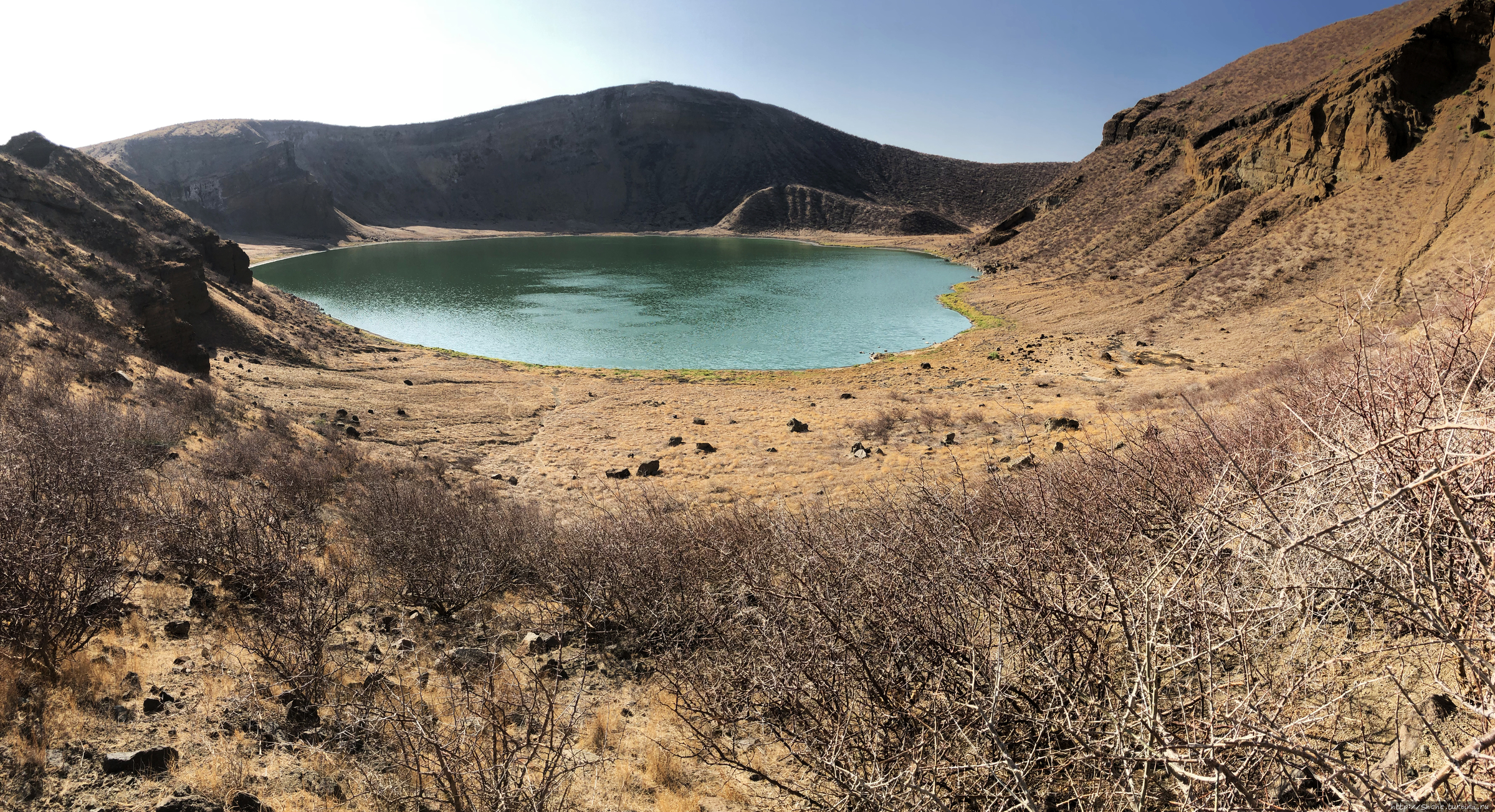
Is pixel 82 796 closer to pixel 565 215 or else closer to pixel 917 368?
pixel 917 368

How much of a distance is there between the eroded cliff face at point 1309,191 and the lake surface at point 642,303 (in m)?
11.1

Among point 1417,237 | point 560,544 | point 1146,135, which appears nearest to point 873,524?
point 560,544

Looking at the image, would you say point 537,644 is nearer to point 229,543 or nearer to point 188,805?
point 188,805

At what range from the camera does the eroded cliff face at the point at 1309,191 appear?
2688cm

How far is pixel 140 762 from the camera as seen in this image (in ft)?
12.2

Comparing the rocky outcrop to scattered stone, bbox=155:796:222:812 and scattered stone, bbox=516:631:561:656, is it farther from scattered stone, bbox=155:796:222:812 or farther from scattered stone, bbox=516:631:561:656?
scattered stone, bbox=155:796:222:812

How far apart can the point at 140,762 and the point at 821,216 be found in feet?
383

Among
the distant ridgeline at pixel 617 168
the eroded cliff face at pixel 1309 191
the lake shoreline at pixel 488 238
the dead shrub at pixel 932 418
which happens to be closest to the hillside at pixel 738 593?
the dead shrub at pixel 932 418

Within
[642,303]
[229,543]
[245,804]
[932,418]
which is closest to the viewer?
[245,804]

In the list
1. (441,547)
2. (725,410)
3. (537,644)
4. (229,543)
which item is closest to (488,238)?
(725,410)

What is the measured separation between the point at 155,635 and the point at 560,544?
11.6 feet

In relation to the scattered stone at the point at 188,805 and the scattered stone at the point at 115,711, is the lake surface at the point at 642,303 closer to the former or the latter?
the scattered stone at the point at 115,711

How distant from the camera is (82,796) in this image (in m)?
3.45

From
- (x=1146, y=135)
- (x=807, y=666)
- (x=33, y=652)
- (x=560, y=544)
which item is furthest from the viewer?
(x=1146, y=135)
